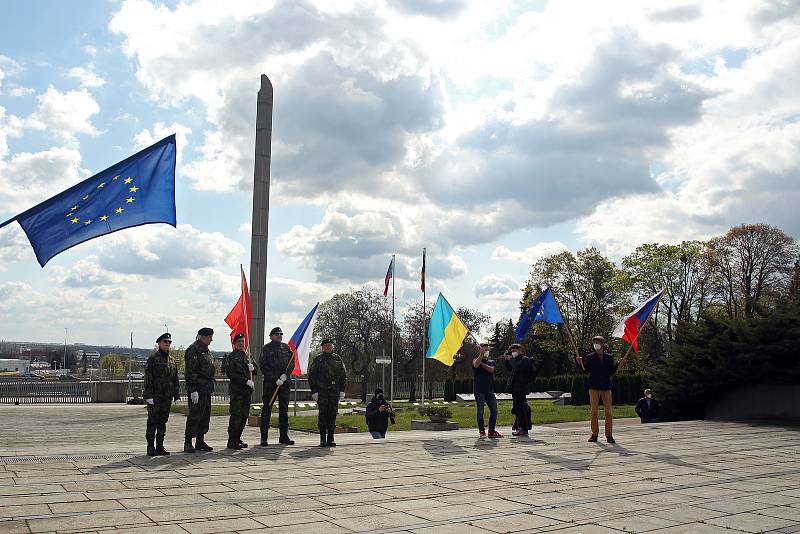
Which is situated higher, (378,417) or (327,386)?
(327,386)

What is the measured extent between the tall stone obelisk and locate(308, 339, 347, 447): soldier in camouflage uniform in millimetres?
23465

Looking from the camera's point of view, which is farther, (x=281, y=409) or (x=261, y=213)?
(x=261, y=213)

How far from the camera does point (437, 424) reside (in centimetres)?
1809

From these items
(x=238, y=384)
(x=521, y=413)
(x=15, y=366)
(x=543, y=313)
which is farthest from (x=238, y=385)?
(x=15, y=366)

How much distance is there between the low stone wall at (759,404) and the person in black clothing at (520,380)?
7274 mm

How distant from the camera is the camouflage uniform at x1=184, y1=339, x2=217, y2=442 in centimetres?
1173

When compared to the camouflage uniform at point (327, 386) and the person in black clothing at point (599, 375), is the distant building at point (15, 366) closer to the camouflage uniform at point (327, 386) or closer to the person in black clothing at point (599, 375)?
the camouflage uniform at point (327, 386)

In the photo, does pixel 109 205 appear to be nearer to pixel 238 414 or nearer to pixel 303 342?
pixel 238 414

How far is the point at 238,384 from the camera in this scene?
12406 millimetres

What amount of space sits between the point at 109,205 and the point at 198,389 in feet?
11.0

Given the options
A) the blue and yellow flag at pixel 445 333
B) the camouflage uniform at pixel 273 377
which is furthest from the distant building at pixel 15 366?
the camouflage uniform at pixel 273 377

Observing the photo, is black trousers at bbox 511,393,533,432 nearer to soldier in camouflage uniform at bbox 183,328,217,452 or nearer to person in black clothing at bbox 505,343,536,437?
person in black clothing at bbox 505,343,536,437

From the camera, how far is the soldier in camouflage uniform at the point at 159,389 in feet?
36.3

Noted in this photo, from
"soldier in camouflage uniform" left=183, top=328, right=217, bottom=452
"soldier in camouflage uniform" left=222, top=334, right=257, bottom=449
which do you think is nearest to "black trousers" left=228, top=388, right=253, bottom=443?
"soldier in camouflage uniform" left=222, top=334, right=257, bottom=449
